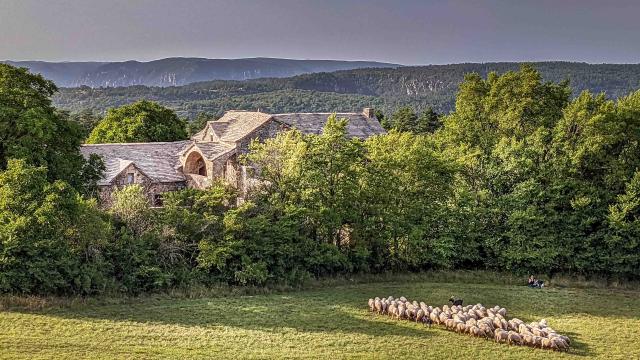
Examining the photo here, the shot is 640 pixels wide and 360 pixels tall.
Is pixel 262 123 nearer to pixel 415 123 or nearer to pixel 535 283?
pixel 535 283

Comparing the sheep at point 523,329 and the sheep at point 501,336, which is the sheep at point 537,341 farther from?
the sheep at point 501,336

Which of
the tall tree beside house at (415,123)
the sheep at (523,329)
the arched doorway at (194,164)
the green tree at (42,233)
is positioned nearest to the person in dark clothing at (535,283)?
the sheep at (523,329)

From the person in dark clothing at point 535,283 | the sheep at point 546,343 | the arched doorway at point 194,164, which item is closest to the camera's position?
the sheep at point 546,343

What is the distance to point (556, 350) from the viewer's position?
2603cm

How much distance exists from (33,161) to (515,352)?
85.8 feet

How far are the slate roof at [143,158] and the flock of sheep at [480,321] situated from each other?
24.7 metres

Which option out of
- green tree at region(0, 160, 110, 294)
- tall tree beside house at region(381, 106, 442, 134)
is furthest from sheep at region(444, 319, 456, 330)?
tall tree beside house at region(381, 106, 442, 134)

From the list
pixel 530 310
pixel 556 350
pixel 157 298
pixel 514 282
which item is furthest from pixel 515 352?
pixel 157 298

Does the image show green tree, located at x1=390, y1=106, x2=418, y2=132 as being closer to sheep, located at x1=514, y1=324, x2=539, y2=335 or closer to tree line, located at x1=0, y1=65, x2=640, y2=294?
tree line, located at x1=0, y1=65, x2=640, y2=294

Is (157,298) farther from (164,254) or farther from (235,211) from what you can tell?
(235,211)

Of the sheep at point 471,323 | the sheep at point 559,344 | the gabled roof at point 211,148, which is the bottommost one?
the sheep at point 559,344

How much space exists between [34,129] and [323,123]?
115 ft

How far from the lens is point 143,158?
50750 millimetres

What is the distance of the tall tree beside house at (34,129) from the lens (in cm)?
3247
